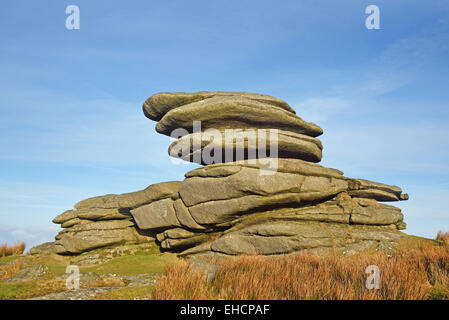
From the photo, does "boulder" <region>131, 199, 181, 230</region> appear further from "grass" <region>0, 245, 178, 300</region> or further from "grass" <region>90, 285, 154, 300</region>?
"grass" <region>90, 285, 154, 300</region>

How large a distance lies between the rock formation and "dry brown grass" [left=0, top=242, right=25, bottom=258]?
203 inches

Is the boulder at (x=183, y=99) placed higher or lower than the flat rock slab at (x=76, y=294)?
higher

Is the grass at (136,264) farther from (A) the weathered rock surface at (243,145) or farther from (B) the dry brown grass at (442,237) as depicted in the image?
(B) the dry brown grass at (442,237)

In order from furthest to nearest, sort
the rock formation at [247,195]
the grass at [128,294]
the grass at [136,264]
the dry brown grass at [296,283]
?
the rock formation at [247,195], the grass at [136,264], the grass at [128,294], the dry brown grass at [296,283]

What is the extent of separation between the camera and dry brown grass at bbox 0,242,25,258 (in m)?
26.5

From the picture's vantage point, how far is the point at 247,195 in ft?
65.9

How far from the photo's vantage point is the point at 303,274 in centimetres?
1040

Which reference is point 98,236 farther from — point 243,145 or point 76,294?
point 76,294

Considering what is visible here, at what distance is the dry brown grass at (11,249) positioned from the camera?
26.5 metres

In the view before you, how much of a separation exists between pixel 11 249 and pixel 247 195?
21.7 m

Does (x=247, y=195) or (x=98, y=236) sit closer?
(x=247, y=195)

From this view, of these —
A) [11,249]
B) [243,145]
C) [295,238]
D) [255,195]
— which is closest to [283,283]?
[295,238]

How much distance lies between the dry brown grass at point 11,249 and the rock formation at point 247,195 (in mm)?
5157

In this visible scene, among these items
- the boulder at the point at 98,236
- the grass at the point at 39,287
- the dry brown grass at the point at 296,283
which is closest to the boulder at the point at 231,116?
the boulder at the point at 98,236
